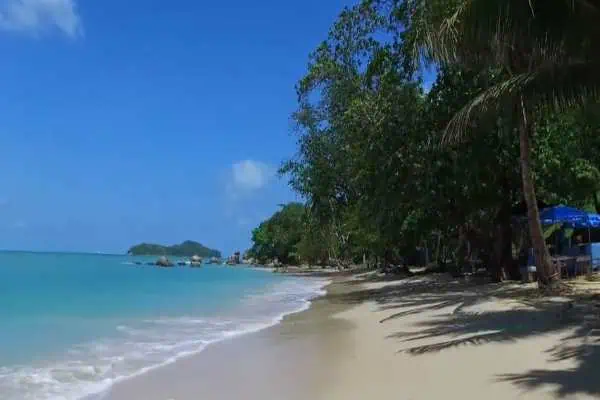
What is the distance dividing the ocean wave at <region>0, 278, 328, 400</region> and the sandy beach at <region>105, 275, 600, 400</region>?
1.60 feet

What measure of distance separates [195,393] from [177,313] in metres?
11.8

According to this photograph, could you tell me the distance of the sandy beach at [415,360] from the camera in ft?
20.5

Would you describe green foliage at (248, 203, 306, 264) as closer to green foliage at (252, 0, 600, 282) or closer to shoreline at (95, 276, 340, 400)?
green foliage at (252, 0, 600, 282)

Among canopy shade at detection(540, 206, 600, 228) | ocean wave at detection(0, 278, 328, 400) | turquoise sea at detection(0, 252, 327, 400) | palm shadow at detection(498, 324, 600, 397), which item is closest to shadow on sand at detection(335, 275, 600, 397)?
palm shadow at detection(498, 324, 600, 397)

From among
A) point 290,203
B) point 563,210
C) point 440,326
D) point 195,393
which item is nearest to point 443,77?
point 563,210

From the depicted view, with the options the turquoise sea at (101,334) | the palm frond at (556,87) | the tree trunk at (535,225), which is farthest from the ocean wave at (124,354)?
the palm frond at (556,87)

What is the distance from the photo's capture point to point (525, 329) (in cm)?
893

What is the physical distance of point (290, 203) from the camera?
9094cm

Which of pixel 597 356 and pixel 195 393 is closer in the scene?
pixel 597 356

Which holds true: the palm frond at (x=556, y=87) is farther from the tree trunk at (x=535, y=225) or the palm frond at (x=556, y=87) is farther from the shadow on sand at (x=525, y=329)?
the tree trunk at (x=535, y=225)

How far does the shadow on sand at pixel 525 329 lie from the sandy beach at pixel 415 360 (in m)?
0.02

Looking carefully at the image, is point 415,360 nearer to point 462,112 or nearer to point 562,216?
point 462,112

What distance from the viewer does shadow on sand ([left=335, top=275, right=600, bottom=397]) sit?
19.9ft

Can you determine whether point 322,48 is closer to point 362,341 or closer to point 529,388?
point 362,341
